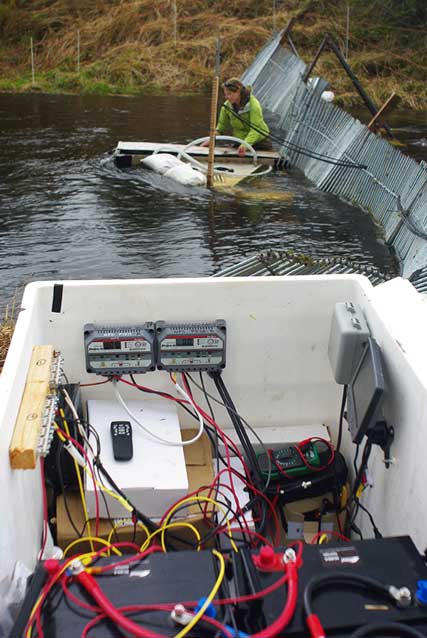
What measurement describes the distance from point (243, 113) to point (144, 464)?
417 inches

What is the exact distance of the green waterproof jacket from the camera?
41.2ft

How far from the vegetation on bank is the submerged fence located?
9313 mm

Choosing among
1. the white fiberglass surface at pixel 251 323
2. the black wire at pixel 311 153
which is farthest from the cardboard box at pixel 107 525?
the black wire at pixel 311 153

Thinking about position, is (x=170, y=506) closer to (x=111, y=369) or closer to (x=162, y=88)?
(x=111, y=369)

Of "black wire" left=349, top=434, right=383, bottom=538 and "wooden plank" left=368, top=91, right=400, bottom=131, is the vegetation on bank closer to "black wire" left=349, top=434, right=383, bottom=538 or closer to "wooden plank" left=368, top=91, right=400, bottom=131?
"wooden plank" left=368, top=91, right=400, bottom=131

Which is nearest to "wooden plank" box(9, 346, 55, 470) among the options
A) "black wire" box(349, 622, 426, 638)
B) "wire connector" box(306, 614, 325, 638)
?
"wire connector" box(306, 614, 325, 638)

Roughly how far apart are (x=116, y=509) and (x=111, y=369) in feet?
2.42

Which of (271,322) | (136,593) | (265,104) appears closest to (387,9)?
(265,104)

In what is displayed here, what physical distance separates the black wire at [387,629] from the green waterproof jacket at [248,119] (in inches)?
437

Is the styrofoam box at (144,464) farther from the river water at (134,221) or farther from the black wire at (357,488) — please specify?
the river water at (134,221)

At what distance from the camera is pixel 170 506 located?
125 inches

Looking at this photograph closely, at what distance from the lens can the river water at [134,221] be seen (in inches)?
351

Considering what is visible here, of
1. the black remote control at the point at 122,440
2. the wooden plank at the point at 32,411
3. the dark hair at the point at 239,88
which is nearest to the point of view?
the wooden plank at the point at 32,411

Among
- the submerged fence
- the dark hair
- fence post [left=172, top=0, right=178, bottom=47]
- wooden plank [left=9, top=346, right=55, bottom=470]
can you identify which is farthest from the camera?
fence post [left=172, top=0, right=178, bottom=47]
